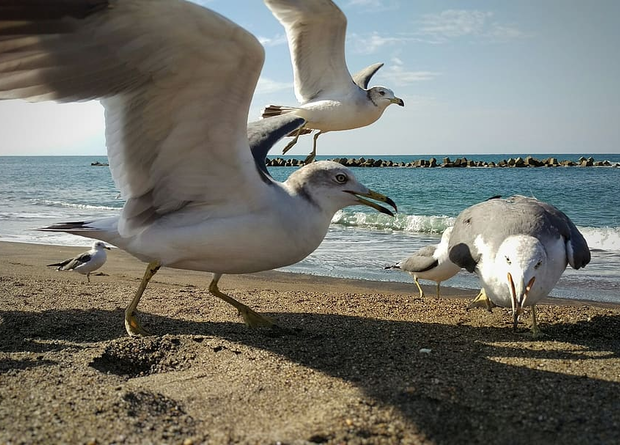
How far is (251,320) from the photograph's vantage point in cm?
407

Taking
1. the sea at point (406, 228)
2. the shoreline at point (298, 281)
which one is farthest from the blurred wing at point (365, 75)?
the shoreline at point (298, 281)

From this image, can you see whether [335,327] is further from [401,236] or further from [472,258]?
[401,236]

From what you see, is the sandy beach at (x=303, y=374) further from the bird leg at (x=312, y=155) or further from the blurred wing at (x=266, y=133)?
the bird leg at (x=312, y=155)

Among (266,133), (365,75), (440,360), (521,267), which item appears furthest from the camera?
(365,75)

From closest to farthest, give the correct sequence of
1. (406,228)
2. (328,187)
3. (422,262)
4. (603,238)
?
(328,187), (422,262), (603,238), (406,228)

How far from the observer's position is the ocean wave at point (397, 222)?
14.3 metres

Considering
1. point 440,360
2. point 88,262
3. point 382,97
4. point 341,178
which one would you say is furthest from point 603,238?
point 440,360

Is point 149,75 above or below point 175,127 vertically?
above

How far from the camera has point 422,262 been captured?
6355mm

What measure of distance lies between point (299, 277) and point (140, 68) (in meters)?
4.89

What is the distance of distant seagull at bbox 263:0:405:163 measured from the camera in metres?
7.32

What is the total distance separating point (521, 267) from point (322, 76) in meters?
5.11

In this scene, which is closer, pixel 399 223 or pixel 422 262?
pixel 422 262

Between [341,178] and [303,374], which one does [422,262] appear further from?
[303,374]
